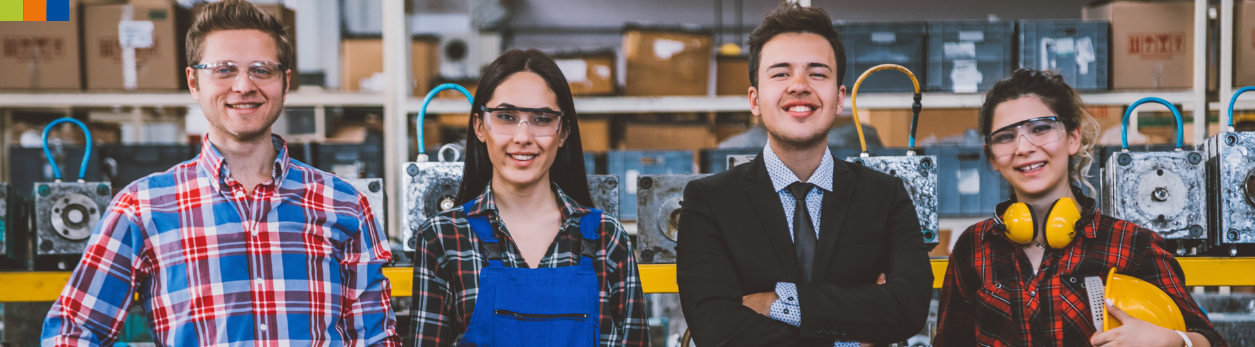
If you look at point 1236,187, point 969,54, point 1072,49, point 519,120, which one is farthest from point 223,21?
point 1072,49

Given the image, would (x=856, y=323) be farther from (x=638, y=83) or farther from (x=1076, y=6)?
(x=1076, y=6)

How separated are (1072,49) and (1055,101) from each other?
1.63 metres

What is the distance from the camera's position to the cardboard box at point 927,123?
366 cm

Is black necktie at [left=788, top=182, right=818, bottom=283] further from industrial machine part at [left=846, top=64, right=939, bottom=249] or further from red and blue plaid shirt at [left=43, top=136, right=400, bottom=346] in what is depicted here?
red and blue plaid shirt at [left=43, top=136, right=400, bottom=346]

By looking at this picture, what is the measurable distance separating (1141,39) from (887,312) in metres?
2.44

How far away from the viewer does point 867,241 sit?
1.46 meters

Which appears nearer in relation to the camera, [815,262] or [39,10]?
[815,262]

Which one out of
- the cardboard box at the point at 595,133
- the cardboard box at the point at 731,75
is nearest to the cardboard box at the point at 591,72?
the cardboard box at the point at 595,133

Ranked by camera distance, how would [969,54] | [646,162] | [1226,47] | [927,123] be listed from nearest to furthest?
[1226,47], [969,54], [646,162], [927,123]

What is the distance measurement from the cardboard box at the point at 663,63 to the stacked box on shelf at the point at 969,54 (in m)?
0.98

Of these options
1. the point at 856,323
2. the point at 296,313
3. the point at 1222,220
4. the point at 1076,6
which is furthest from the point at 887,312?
the point at 1076,6

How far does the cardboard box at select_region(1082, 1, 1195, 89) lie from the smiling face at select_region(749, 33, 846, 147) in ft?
7.18

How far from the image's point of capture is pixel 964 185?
3.11 metres

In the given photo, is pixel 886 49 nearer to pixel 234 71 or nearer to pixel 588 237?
pixel 588 237
